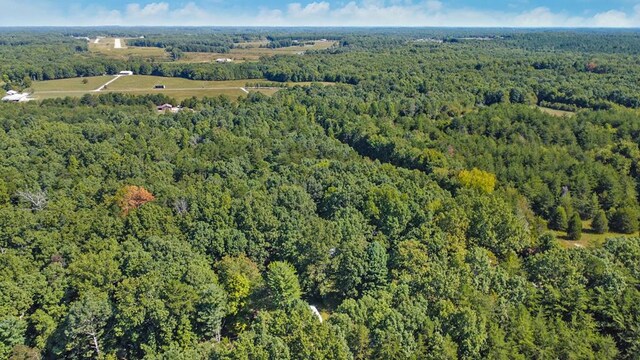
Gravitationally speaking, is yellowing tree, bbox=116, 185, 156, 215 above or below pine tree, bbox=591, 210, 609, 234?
above

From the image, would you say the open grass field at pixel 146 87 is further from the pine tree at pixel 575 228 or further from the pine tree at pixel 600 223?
the pine tree at pixel 600 223

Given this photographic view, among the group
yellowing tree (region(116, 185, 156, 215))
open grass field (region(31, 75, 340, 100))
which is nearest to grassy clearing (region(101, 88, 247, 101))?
open grass field (region(31, 75, 340, 100))

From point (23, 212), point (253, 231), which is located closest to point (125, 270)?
point (253, 231)

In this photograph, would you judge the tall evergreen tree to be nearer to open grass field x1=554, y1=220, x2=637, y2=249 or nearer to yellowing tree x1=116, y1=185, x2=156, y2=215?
yellowing tree x1=116, y1=185, x2=156, y2=215

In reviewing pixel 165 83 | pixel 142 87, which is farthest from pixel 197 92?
pixel 165 83

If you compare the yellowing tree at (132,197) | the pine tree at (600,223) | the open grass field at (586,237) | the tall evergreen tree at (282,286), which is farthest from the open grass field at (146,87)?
the tall evergreen tree at (282,286)
